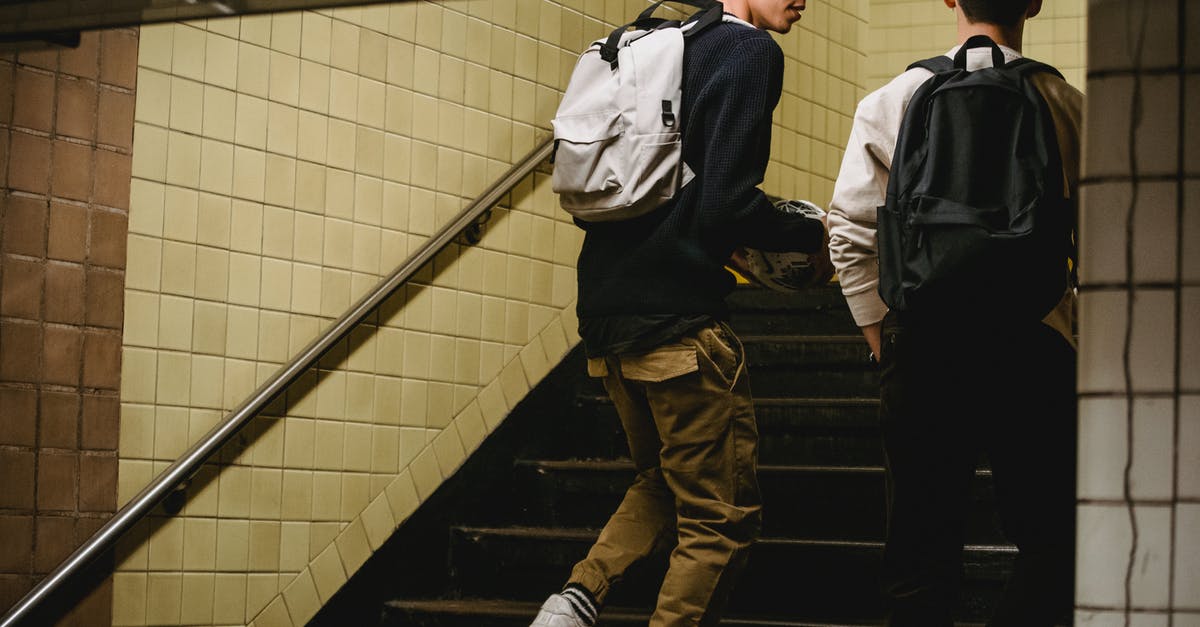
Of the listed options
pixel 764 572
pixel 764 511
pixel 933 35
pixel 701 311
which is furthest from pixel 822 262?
pixel 933 35

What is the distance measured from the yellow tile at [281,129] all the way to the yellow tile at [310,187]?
0.21 feet

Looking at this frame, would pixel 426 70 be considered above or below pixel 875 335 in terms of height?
above

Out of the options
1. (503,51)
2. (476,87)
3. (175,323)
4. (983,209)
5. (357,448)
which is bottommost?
(357,448)

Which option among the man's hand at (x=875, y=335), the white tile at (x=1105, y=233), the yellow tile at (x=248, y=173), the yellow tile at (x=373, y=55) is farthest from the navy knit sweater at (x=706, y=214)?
the yellow tile at (x=373, y=55)

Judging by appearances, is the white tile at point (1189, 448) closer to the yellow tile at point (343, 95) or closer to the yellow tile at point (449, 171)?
the yellow tile at point (343, 95)

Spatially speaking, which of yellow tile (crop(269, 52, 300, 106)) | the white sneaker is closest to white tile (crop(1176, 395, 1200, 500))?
the white sneaker

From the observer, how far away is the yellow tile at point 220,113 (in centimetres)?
384

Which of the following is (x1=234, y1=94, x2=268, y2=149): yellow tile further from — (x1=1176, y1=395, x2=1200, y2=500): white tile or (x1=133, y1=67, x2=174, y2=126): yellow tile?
(x1=1176, y1=395, x2=1200, y2=500): white tile

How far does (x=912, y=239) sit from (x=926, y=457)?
1.35 ft

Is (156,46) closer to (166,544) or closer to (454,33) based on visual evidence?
(454,33)

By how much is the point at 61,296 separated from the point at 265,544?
0.99 meters

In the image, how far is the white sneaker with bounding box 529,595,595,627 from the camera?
2.94 meters

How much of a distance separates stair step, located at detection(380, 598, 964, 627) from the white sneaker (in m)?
0.73

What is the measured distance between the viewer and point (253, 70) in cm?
396
